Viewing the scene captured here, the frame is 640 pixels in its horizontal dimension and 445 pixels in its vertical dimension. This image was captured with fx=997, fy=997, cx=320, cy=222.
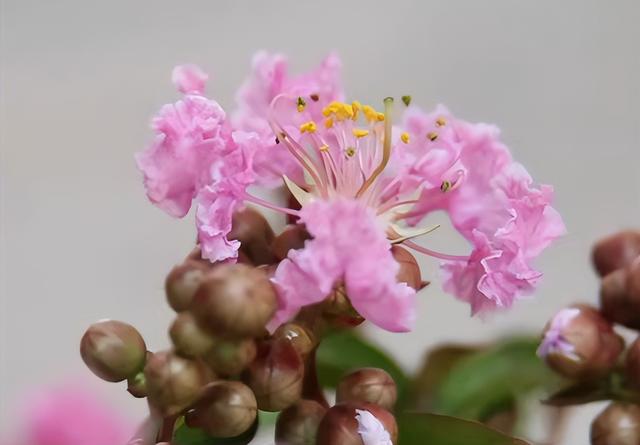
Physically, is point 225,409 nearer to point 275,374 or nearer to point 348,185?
point 275,374

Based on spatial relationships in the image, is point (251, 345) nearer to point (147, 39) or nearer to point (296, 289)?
point (296, 289)

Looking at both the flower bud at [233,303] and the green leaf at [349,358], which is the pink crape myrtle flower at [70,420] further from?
the green leaf at [349,358]

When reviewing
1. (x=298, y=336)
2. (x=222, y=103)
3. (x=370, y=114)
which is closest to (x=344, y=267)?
(x=298, y=336)

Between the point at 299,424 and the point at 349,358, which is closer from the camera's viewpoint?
the point at 299,424

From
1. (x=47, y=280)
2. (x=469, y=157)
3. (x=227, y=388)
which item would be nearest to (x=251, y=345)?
(x=227, y=388)

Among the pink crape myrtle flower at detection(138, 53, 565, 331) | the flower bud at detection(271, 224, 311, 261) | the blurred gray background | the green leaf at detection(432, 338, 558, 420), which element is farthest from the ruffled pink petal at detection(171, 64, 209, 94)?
the blurred gray background

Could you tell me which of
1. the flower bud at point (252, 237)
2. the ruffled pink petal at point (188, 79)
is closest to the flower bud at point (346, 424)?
the flower bud at point (252, 237)

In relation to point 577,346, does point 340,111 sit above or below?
above
